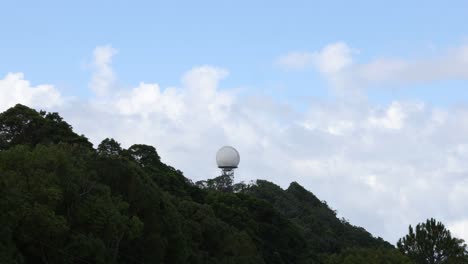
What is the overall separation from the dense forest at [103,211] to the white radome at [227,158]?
91.5 feet

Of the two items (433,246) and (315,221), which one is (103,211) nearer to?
(433,246)

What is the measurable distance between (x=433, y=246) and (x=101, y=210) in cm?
4650

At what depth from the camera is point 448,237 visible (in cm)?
7700

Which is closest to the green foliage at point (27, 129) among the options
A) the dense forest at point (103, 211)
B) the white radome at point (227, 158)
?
the dense forest at point (103, 211)

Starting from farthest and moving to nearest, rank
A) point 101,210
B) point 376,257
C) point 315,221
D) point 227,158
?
point 315,221, point 227,158, point 376,257, point 101,210

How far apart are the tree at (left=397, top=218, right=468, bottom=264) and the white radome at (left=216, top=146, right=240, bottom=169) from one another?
37722 millimetres

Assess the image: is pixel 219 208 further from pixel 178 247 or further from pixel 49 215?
pixel 49 215

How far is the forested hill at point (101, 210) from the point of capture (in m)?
35.5

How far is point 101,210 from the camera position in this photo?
39.5m

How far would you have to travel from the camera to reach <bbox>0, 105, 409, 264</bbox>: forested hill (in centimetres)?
3550

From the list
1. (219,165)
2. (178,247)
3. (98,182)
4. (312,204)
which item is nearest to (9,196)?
(98,182)

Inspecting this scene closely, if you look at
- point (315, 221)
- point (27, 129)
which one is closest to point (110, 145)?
point (27, 129)

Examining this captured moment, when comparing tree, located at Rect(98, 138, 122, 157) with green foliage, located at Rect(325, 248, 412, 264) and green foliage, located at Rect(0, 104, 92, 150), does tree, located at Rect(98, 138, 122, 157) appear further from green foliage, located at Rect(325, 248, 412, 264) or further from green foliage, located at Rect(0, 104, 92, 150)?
green foliage, located at Rect(325, 248, 412, 264)

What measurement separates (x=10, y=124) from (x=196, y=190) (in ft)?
77.1
